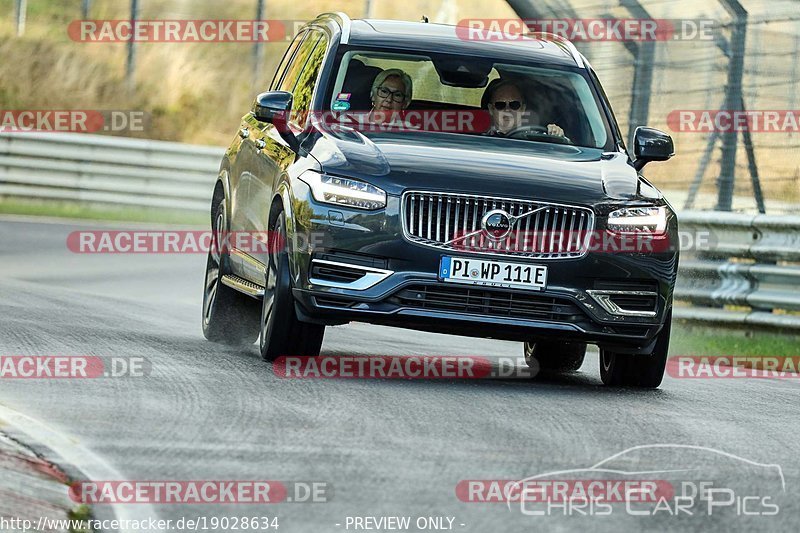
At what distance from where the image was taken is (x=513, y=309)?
359 inches

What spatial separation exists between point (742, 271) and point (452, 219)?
20.3 ft

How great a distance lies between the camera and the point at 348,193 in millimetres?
9094

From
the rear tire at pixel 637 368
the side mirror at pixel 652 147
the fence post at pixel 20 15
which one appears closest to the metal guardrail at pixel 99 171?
the fence post at pixel 20 15

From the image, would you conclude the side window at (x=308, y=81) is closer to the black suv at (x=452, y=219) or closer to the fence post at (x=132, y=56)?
the black suv at (x=452, y=219)

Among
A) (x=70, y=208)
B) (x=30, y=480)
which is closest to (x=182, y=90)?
(x=70, y=208)

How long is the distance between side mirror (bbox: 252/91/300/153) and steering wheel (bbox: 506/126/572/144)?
1231mm

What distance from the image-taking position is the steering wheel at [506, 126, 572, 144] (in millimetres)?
10297

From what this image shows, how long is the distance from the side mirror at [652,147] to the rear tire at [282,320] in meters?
2.06

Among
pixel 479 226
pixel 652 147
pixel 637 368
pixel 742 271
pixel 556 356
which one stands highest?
pixel 652 147

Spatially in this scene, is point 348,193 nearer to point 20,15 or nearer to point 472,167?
point 472,167

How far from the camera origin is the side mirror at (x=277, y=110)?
1005cm

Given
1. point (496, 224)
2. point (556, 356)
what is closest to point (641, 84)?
point (556, 356)

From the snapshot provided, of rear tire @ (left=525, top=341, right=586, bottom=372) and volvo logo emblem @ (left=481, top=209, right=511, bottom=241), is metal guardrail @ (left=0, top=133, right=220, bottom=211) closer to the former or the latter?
rear tire @ (left=525, top=341, right=586, bottom=372)

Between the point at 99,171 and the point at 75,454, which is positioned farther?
the point at 99,171
